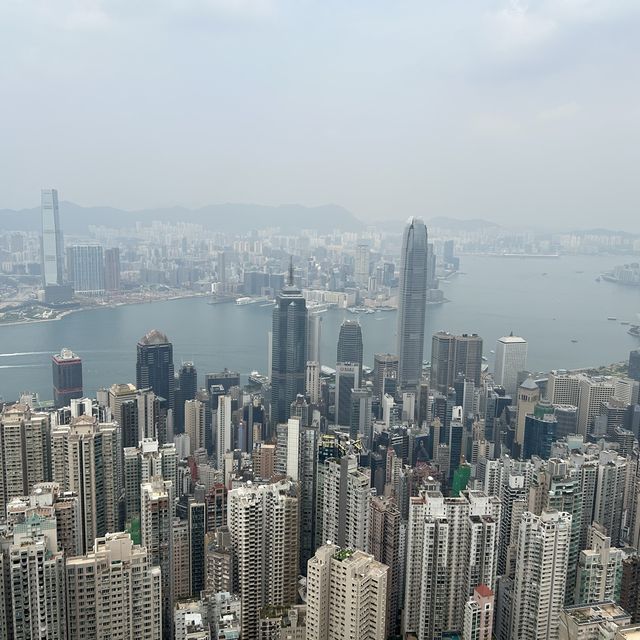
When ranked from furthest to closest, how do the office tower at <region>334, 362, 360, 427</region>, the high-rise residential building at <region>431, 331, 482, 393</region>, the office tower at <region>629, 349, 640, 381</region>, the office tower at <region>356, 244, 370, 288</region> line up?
1. the office tower at <region>356, 244, 370, 288</region>
2. the high-rise residential building at <region>431, 331, 482, 393</region>
3. the office tower at <region>629, 349, 640, 381</region>
4. the office tower at <region>334, 362, 360, 427</region>

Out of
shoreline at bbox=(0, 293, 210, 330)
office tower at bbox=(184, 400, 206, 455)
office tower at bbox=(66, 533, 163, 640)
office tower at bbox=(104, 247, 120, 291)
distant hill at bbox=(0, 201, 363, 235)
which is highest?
distant hill at bbox=(0, 201, 363, 235)

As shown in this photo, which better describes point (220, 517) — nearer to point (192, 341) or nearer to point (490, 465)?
point (490, 465)

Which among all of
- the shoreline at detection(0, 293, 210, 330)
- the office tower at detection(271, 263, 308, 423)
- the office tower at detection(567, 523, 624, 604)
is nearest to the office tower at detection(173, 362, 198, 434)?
the office tower at detection(271, 263, 308, 423)

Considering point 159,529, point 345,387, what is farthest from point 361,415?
point 159,529

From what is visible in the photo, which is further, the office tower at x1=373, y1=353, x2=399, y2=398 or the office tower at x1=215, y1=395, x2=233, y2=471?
the office tower at x1=373, y1=353, x2=399, y2=398

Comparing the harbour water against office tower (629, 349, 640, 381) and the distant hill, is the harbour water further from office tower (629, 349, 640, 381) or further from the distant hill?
the distant hill

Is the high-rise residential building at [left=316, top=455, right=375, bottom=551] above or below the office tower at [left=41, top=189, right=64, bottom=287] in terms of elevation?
below

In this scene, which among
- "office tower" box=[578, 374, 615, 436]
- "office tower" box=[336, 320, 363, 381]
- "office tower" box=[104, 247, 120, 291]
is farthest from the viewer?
"office tower" box=[104, 247, 120, 291]
